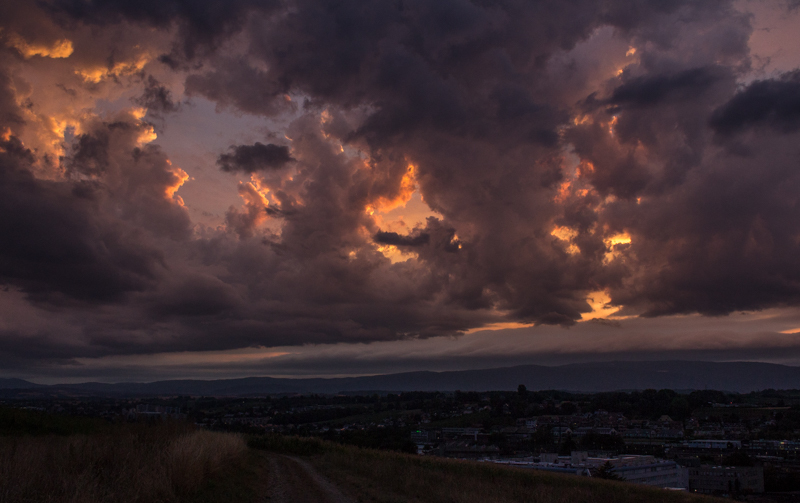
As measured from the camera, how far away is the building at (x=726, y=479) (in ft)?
158

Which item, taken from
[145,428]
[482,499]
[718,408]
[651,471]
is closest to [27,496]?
[145,428]

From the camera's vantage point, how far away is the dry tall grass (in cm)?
914

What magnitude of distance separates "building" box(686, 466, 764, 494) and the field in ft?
107

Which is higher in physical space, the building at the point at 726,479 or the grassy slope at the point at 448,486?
the grassy slope at the point at 448,486

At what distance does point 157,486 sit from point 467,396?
536 feet

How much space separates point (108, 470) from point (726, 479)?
194ft

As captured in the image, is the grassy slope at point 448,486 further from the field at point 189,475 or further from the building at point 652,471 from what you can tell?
the building at point 652,471

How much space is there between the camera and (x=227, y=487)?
15.1m

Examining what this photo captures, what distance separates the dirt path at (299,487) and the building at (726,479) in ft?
153

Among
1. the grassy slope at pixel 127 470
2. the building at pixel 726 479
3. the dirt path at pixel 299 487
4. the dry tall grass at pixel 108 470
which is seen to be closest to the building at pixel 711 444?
the building at pixel 726 479

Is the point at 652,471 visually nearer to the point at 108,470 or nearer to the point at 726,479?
the point at 726,479

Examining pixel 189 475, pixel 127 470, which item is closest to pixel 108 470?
pixel 127 470

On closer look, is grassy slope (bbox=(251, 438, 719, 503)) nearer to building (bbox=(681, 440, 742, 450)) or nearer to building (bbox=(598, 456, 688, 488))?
building (bbox=(598, 456, 688, 488))

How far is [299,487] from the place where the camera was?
1806 cm
